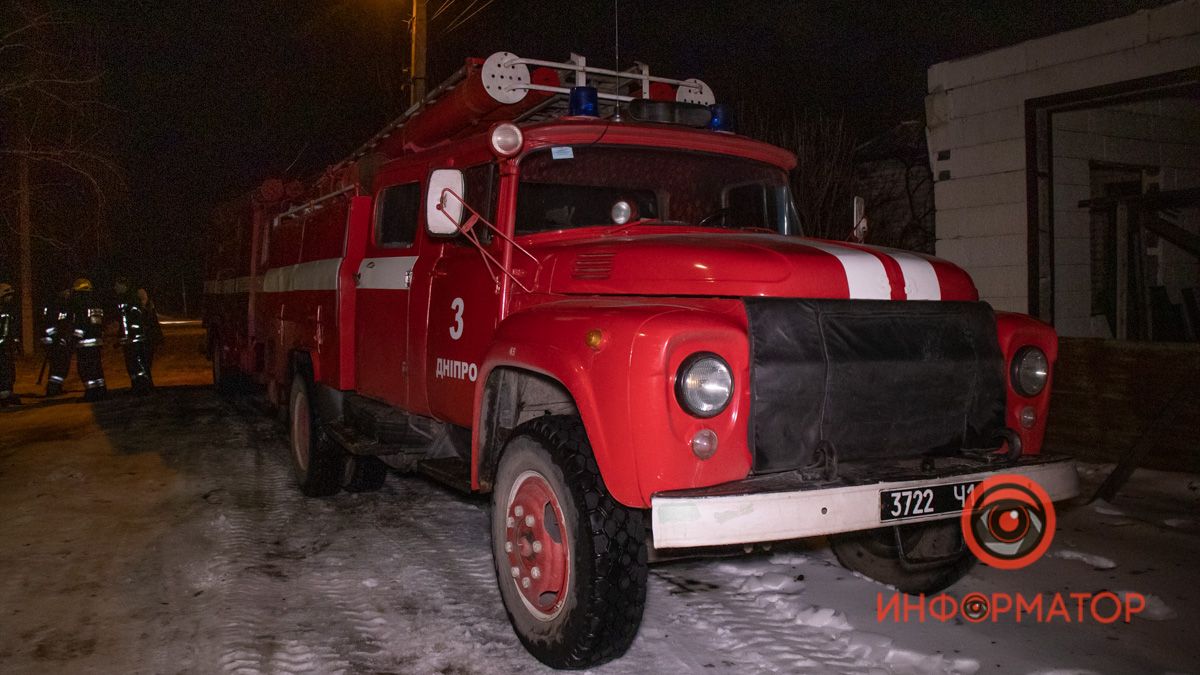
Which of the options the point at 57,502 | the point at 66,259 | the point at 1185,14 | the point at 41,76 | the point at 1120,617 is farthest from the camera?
the point at 66,259

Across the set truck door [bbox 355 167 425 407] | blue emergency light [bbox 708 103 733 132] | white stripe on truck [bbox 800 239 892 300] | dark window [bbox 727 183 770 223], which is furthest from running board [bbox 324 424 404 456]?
white stripe on truck [bbox 800 239 892 300]

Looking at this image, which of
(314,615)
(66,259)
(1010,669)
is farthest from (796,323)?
(66,259)

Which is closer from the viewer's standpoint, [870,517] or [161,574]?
[870,517]

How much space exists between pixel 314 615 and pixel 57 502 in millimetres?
3434

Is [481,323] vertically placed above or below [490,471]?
above

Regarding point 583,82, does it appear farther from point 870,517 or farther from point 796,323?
point 870,517

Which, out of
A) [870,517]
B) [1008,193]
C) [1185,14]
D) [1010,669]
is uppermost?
[1185,14]

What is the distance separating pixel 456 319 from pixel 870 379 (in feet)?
7.33

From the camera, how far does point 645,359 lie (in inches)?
123

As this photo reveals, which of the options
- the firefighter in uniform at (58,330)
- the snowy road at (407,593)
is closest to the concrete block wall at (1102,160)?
the snowy road at (407,593)

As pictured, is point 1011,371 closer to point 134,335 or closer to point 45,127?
point 134,335

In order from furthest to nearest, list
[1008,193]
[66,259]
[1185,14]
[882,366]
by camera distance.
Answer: [66,259]
[1008,193]
[1185,14]
[882,366]

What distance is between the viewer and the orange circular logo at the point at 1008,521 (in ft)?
11.3

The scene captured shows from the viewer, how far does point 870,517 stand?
10.4 feet
